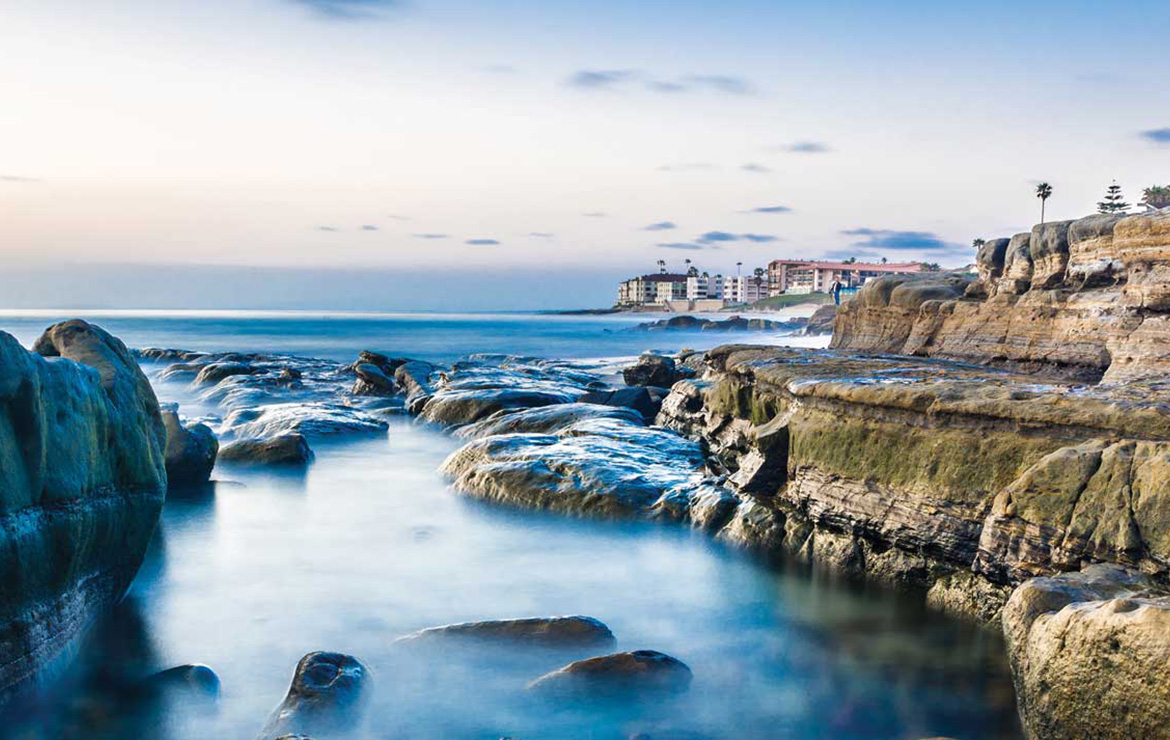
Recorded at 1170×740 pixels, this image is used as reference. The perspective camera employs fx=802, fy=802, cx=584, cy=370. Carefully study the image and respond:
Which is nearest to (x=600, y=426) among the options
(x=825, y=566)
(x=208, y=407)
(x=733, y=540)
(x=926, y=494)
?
(x=733, y=540)

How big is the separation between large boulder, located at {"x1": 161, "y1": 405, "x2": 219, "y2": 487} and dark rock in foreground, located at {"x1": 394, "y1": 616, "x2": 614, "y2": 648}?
9.29 m

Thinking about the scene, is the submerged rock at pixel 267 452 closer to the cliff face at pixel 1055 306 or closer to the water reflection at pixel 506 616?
the water reflection at pixel 506 616

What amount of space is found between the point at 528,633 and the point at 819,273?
547ft

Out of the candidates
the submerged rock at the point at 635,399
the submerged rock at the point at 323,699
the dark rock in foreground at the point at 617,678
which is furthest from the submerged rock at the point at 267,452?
the dark rock in foreground at the point at 617,678

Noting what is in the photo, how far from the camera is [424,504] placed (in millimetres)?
16656

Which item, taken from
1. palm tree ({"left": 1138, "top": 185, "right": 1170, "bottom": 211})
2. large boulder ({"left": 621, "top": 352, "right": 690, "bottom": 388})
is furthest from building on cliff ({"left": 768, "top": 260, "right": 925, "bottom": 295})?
large boulder ({"left": 621, "top": 352, "right": 690, "bottom": 388})

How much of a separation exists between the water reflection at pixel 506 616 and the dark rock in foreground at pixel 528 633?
0.74 ft

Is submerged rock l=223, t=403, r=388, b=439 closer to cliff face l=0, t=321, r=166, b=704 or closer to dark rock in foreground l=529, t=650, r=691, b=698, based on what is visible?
cliff face l=0, t=321, r=166, b=704

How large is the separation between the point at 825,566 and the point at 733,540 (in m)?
1.77

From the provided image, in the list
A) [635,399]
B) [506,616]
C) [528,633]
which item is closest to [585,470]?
[506,616]

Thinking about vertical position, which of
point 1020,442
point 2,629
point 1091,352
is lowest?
point 2,629

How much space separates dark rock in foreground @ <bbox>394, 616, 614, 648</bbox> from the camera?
9.54 meters

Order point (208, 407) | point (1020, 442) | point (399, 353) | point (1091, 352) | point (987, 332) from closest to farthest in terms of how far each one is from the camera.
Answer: point (1020, 442) → point (1091, 352) → point (987, 332) → point (208, 407) → point (399, 353)

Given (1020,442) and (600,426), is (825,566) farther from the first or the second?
(600,426)
